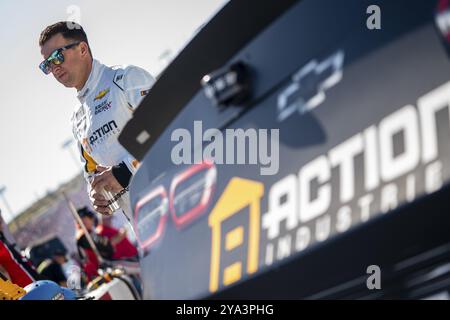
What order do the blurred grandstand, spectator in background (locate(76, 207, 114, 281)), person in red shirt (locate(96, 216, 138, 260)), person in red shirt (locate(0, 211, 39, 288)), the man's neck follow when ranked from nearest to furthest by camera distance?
the man's neck, person in red shirt (locate(0, 211, 39, 288)), person in red shirt (locate(96, 216, 138, 260)), spectator in background (locate(76, 207, 114, 281)), the blurred grandstand

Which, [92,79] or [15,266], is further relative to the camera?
[15,266]

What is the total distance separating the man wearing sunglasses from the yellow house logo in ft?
7.15

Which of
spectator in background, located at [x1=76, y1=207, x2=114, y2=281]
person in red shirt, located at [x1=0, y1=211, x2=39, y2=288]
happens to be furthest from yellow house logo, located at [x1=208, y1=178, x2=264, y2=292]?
spectator in background, located at [x1=76, y1=207, x2=114, y2=281]

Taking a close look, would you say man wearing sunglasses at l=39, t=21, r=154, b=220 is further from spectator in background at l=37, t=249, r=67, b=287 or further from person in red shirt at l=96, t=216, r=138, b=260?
spectator in background at l=37, t=249, r=67, b=287

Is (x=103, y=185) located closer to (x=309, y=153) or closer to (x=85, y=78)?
(x=85, y=78)

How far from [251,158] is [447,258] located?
48 centimetres

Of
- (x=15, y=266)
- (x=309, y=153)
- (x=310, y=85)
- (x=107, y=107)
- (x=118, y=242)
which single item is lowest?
(x=309, y=153)

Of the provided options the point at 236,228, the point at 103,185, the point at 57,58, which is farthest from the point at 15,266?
the point at 236,228

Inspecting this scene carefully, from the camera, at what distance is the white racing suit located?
389 cm

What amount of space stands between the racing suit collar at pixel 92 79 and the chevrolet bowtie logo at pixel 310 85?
273 centimetres

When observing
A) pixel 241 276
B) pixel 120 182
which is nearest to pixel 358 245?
pixel 241 276

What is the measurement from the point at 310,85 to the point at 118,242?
325 inches

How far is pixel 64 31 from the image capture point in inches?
157
